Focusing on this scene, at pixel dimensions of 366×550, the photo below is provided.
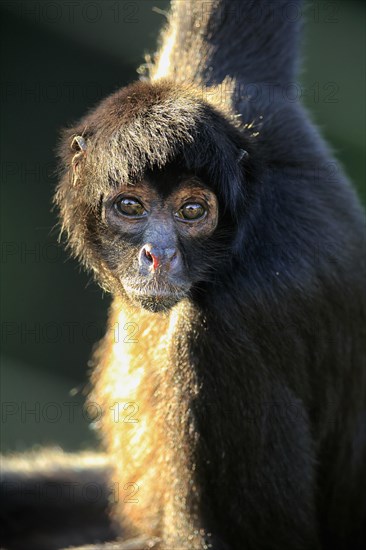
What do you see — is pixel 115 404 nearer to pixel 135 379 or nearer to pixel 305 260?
pixel 135 379

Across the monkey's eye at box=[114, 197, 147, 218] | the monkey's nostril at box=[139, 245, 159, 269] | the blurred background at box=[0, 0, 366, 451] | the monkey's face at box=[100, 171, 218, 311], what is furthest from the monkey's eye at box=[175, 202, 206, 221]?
the blurred background at box=[0, 0, 366, 451]

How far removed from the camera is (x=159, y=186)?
18.2ft

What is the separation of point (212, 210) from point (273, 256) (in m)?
0.63

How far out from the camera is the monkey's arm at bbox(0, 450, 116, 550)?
7.52 meters

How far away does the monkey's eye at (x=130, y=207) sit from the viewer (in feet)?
18.3

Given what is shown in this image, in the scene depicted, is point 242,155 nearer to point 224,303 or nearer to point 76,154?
point 224,303

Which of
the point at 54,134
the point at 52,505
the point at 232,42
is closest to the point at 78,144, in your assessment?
the point at 232,42

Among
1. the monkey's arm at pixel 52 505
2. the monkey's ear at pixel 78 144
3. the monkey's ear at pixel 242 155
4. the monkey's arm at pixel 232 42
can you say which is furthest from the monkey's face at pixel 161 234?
the monkey's arm at pixel 52 505

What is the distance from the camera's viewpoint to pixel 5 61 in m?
12.3

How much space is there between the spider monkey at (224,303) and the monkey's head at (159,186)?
0.04 feet

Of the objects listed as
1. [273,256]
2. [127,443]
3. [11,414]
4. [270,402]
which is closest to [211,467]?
[270,402]

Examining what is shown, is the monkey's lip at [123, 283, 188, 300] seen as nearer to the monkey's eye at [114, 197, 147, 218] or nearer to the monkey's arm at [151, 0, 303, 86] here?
the monkey's eye at [114, 197, 147, 218]

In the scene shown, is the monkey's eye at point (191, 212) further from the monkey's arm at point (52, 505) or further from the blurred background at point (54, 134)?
the blurred background at point (54, 134)

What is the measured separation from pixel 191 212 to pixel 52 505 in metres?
3.26
